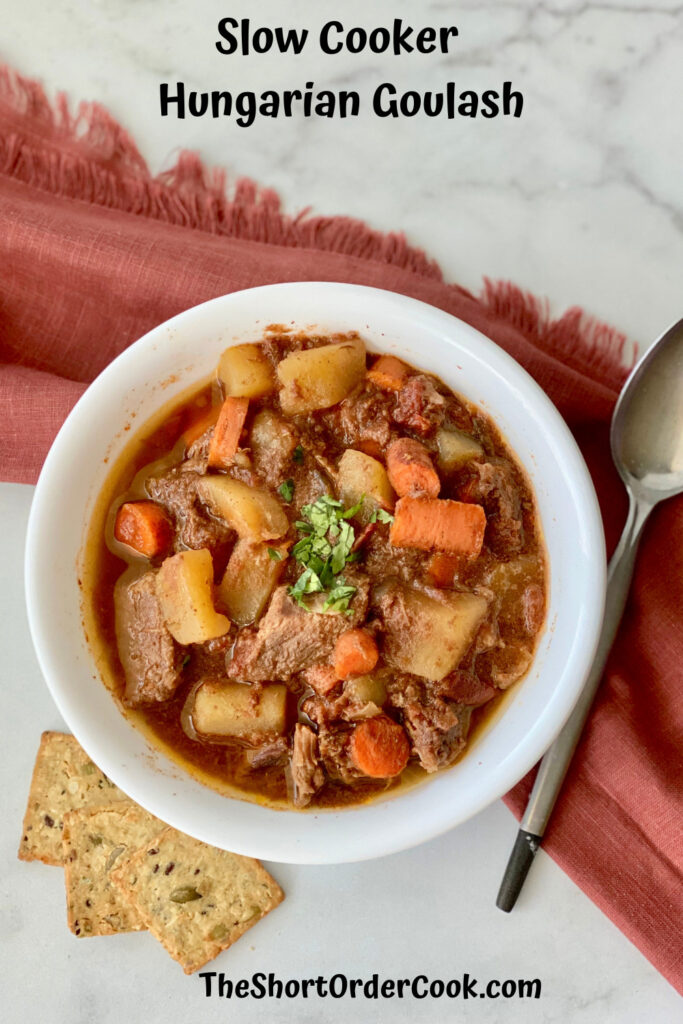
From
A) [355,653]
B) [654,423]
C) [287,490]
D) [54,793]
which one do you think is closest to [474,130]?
[654,423]

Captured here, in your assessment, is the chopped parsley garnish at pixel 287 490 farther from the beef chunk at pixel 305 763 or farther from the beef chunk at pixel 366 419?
the beef chunk at pixel 305 763

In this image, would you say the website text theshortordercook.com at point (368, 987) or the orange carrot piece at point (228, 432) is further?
the website text theshortordercook.com at point (368, 987)

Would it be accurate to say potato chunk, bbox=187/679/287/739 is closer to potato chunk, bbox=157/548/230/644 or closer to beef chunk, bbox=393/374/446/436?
potato chunk, bbox=157/548/230/644

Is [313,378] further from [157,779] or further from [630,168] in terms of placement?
[630,168]

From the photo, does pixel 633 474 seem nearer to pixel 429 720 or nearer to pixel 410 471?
pixel 410 471

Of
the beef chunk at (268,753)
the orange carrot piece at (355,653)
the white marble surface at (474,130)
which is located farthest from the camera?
the white marble surface at (474,130)

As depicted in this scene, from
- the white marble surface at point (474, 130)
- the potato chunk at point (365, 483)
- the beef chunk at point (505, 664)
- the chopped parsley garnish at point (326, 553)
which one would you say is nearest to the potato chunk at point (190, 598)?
the chopped parsley garnish at point (326, 553)
